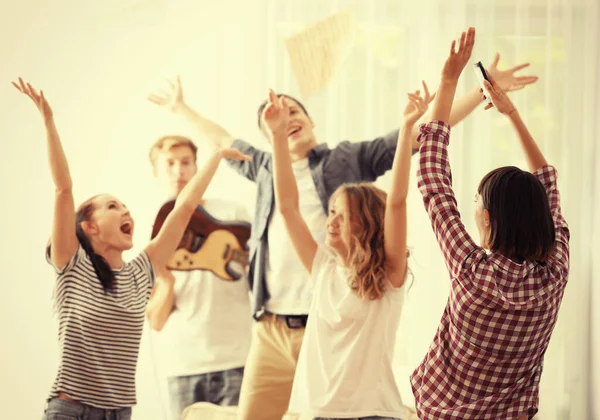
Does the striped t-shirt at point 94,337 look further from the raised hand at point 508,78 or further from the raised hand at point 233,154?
the raised hand at point 508,78

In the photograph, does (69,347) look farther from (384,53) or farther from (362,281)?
(384,53)

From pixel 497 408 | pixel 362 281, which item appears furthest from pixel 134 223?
pixel 497 408

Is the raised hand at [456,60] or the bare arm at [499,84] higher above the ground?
the bare arm at [499,84]

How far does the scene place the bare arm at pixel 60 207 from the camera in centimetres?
235

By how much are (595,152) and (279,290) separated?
1.24 meters

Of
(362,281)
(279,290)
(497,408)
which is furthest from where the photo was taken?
(279,290)

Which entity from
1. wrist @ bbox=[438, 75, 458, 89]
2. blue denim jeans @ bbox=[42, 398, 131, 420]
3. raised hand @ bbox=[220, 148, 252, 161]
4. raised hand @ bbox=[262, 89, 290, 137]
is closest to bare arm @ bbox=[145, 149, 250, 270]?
raised hand @ bbox=[220, 148, 252, 161]

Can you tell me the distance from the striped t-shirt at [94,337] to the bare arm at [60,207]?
0.03 m

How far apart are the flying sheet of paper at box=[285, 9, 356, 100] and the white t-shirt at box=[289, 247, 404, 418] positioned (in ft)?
2.31

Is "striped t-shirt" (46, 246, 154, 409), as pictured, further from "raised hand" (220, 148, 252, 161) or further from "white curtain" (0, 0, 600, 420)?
"raised hand" (220, 148, 252, 161)

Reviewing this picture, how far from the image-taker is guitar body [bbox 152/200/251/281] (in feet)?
8.47

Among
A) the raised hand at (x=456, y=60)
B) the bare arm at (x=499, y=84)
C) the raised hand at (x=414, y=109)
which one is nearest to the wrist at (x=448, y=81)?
the raised hand at (x=456, y=60)

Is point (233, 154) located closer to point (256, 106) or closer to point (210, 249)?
point (256, 106)

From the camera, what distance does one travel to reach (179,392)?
102 inches
